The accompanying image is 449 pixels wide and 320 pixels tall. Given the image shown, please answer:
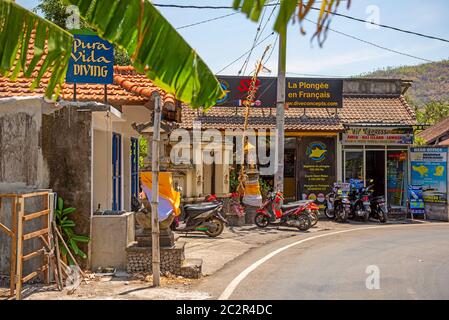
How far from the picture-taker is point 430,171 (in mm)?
20797

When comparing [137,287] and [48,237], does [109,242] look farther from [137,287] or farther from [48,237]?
[137,287]

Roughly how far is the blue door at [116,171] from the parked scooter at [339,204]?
27.9 ft

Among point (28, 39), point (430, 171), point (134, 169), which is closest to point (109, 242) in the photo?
point (28, 39)

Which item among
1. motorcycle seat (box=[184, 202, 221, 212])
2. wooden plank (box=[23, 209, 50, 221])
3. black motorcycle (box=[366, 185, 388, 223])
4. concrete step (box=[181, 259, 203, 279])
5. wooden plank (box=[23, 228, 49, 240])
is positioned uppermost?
wooden plank (box=[23, 209, 50, 221])

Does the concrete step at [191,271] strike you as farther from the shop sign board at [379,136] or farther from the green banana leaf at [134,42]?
the shop sign board at [379,136]

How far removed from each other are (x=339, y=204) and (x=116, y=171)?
29.8ft

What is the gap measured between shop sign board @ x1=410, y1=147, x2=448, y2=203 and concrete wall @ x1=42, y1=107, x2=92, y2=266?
14879 millimetres

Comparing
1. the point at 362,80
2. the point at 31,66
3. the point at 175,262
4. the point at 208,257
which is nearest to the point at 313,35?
the point at 31,66

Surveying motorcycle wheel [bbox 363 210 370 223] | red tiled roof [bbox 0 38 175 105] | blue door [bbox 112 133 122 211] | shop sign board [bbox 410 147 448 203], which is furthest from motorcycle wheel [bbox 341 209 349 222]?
red tiled roof [bbox 0 38 175 105]

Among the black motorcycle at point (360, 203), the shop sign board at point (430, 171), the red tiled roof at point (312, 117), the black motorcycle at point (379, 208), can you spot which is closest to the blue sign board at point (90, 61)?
the red tiled roof at point (312, 117)

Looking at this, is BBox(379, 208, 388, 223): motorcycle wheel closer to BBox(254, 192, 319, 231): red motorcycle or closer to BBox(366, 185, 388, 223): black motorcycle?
BBox(366, 185, 388, 223): black motorcycle

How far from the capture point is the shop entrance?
22078 millimetres

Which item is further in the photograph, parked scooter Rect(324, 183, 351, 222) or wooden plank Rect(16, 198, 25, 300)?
parked scooter Rect(324, 183, 351, 222)
